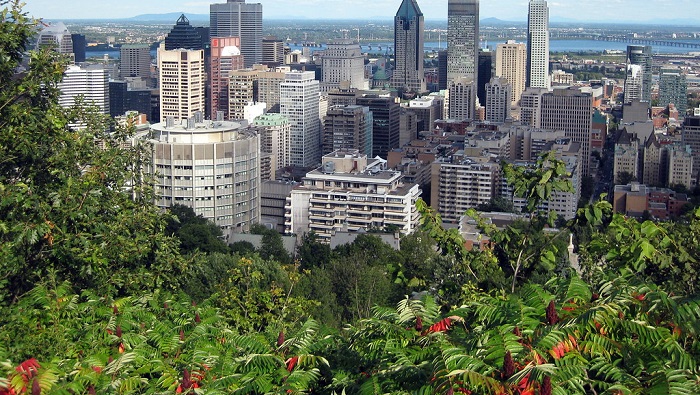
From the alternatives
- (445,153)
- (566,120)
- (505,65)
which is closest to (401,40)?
(505,65)

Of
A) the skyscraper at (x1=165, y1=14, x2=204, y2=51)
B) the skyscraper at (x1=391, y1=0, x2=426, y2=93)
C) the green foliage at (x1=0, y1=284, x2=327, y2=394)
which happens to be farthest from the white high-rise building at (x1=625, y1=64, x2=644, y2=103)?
the green foliage at (x1=0, y1=284, x2=327, y2=394)

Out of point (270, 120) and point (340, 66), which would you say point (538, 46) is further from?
point (270, 120)

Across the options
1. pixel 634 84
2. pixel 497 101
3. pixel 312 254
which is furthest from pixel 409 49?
pixel 312 254

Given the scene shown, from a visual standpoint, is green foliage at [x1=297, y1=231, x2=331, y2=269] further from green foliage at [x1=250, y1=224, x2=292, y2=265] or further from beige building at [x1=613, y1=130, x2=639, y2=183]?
beige building at [x1=613, y1=130, x2=639, y2=183]

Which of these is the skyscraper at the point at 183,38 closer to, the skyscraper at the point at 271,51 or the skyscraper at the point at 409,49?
the skyscraper at the point at 271,51

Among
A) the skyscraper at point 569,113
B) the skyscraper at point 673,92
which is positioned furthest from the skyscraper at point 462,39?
the skyscraper at point 569,113

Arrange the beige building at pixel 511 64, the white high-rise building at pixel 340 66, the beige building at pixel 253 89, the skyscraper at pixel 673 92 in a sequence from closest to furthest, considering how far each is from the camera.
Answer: the beige building at pixel 253 89 < the skyscraper at pixel 673 92 < the white high-rise building at pixel 340 66 < the beige building at pixel 511 64
